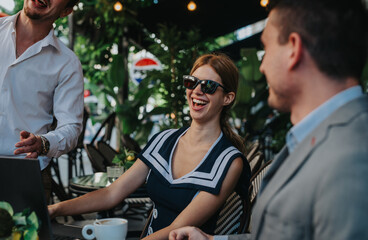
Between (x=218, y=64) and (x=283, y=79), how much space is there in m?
1.13

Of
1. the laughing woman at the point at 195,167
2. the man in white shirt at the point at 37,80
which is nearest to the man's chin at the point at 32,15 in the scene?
the man in white shirt at the point at 37,80

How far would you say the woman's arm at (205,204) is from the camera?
1714 mm

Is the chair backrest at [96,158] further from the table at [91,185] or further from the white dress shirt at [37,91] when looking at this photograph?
the white dress shirt at [37,91]

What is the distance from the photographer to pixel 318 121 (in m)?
0.91

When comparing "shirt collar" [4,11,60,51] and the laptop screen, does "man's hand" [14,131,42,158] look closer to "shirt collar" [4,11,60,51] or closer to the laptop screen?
the laptop screen

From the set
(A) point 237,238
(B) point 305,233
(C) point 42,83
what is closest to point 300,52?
(B) point 305,233

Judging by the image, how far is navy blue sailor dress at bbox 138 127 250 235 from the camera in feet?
5.96

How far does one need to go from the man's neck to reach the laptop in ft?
3.84

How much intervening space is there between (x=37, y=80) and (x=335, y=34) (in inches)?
63.6

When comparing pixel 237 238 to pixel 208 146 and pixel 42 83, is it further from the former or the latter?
pixel 42 83

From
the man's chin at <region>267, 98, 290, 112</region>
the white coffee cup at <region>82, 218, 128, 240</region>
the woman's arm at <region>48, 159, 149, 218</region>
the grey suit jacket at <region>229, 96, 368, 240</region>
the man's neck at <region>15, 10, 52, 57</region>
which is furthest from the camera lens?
the man's neck at <region>15, 10, 52, 57</region>

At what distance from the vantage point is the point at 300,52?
0.90m

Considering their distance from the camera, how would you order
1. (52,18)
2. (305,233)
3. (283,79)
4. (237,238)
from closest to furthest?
(305,233)
(283,79)
(237,238)
(52,18)

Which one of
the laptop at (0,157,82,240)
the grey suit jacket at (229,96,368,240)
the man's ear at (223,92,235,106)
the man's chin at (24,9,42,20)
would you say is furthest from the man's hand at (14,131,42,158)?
the grey suit jacket at (229,96,368,240)
